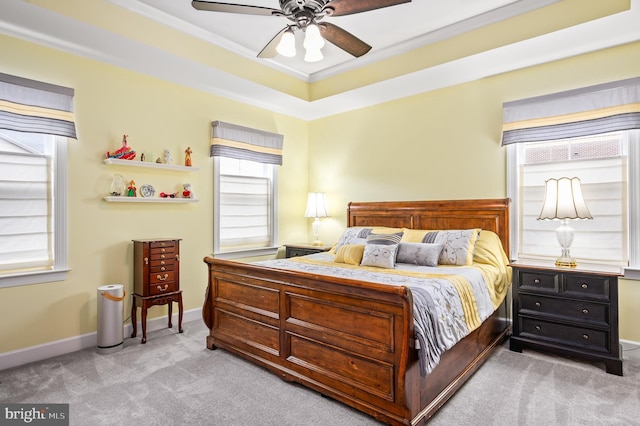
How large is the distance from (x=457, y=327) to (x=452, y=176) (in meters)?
2.16

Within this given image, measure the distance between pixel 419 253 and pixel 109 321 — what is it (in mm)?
2854

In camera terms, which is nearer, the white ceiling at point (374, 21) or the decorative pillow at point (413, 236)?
the white ceiling at point (374, 21)

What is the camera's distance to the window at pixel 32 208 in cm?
296

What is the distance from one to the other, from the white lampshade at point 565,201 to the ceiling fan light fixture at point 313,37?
7.64 feet

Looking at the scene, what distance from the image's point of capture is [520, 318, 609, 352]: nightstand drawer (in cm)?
275

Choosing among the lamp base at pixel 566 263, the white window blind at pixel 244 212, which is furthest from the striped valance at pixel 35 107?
the lamp base at pixel 566 263

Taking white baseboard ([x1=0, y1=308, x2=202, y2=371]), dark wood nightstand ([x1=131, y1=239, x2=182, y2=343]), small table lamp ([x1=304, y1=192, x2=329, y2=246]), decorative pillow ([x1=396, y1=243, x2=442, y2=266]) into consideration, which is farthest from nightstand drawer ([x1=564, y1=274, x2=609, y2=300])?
white baseboard ([x1=0, y1=308, x2=202, y2=371])

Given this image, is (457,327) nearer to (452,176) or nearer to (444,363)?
(444,363)

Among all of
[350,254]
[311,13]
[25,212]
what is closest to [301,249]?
[350,254]

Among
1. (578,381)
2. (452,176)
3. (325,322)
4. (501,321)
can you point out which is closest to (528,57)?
(452,176)

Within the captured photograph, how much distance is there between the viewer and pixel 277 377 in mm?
2674

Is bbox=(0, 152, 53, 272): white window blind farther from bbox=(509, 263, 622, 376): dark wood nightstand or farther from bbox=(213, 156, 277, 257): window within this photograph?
bbox=(509, 263, 622, 376): dark wood nightstand

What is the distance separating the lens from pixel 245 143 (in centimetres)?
457

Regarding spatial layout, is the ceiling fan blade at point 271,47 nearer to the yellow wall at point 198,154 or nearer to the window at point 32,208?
the yellow wall at point 198,154
